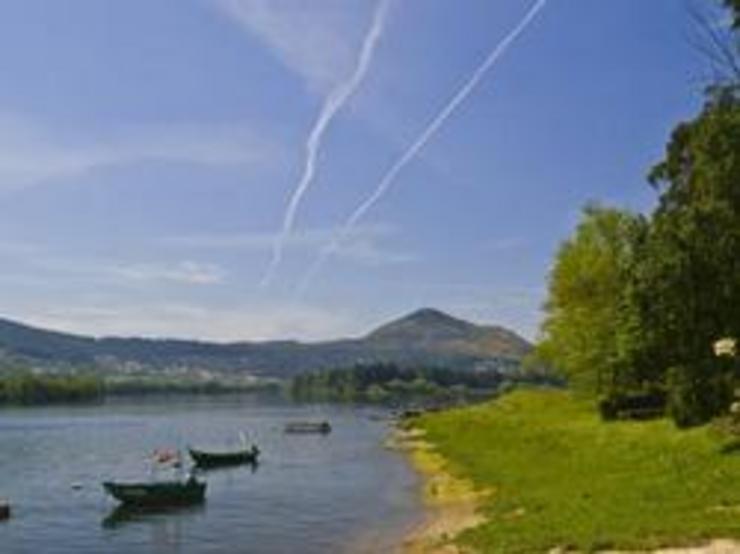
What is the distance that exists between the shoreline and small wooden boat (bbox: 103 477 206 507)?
12.6m

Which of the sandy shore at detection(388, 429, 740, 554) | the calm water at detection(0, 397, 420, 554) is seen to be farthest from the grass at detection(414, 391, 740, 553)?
the calm water at detection(0, 397, 420, 554)

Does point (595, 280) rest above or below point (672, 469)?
above

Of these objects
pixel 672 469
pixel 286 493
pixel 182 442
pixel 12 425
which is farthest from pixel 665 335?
pixel 12 425

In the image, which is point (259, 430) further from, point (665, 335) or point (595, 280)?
point (665, 335)

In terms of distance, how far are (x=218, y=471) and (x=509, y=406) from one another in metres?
42.5

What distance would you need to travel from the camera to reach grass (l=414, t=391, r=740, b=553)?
1435 inches

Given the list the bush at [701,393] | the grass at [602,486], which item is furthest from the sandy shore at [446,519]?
the bush at [701,393]

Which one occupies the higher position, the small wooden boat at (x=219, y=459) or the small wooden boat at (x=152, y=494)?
the small wooden boat at (x=219, y=459)

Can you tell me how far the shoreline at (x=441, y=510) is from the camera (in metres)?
45.5

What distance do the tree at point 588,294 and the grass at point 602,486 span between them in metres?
15.2

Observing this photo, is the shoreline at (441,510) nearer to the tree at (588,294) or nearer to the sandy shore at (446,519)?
the sandy shore at (446,519)

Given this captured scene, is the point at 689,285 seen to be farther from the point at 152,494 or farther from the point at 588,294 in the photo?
the point at 588,294

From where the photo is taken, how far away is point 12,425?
191125 millimetres

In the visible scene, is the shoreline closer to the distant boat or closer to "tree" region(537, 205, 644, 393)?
"tree" region(537, 205, 644, 393)
